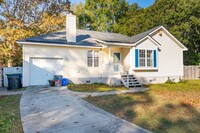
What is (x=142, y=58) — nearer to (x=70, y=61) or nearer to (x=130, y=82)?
(x=130, y=82)

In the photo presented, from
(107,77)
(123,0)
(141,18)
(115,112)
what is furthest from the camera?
(123,0)

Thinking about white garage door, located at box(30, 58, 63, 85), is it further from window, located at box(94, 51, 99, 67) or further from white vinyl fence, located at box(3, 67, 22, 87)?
window, located at box(94, 51, 99, 67)

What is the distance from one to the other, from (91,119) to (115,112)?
1280 mm

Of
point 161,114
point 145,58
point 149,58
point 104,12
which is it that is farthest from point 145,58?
point 104,12

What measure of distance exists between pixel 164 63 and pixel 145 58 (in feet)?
9.09

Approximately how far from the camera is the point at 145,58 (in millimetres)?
14930

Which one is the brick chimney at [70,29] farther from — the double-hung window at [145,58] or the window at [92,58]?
the double-hung window at [145,58]

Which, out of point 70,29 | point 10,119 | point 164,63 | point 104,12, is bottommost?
point 10,119

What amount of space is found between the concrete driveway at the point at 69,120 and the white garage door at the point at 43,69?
565 cm

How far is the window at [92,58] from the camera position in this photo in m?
14.5

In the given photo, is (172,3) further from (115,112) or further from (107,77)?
(115,112)

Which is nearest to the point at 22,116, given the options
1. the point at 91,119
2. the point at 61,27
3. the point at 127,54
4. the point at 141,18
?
the point at 91,119

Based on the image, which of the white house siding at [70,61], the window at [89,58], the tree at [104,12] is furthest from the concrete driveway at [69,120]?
the tree at [104,12]

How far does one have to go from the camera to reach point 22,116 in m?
5.55
